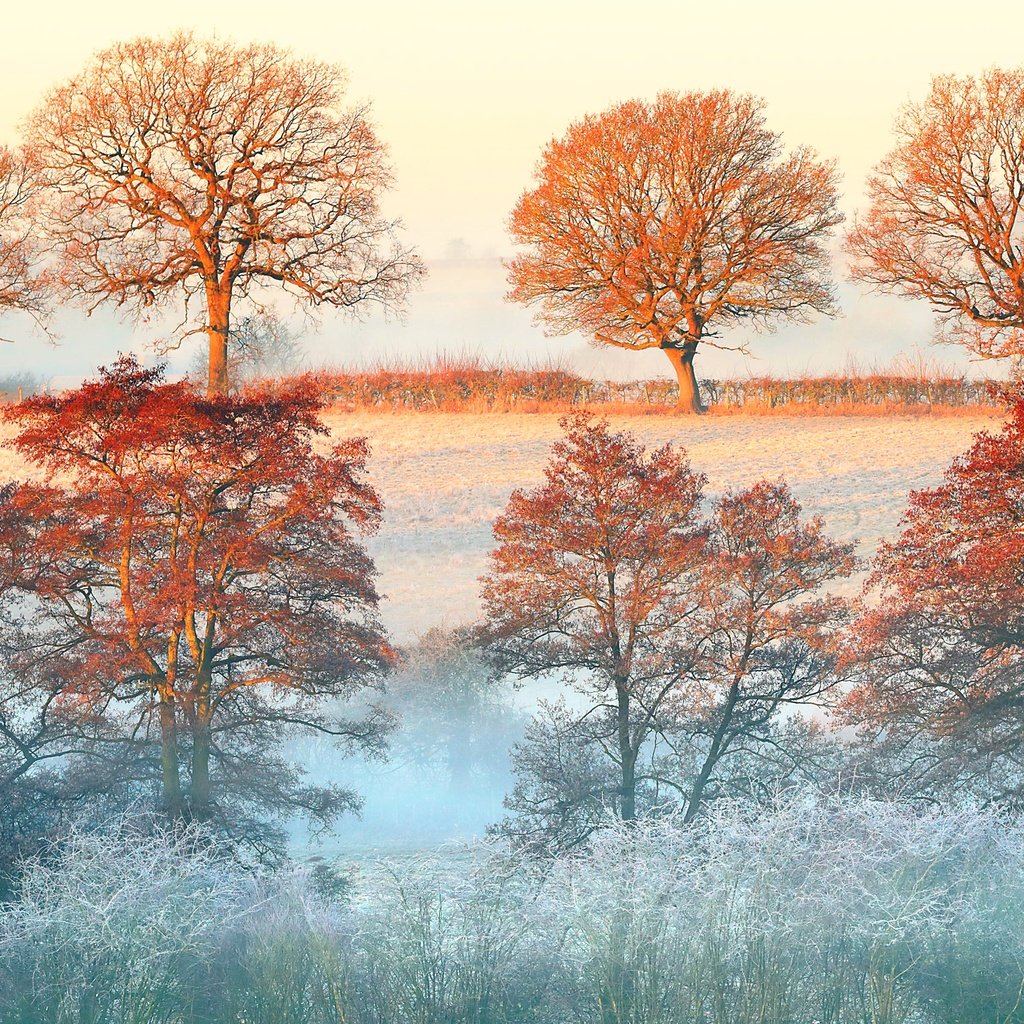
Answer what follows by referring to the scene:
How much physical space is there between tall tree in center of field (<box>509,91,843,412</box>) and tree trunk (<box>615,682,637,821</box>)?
2819 cm

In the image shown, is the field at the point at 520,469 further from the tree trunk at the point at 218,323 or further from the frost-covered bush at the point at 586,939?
the frost-covered bush at the point at 586,939

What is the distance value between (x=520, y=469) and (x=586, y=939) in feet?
73.9

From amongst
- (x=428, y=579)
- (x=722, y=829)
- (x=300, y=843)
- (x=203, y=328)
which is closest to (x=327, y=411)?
(x=203, y=328)

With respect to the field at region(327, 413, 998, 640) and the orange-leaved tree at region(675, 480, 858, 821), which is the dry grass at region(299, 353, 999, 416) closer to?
the field at region(327, 413, 998, 640)

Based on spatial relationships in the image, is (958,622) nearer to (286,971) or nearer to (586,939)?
(586,939)

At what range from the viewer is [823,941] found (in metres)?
15.1

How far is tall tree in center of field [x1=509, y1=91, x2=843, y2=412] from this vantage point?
46062mm

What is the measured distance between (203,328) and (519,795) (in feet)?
94.9

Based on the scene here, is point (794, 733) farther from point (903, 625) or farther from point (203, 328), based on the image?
point (203, 328)

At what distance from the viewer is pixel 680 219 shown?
4581 cm

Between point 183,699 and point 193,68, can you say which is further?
point 193,68

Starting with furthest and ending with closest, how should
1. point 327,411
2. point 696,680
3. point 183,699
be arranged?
point 327,411 < point 696,680 < point 183,699

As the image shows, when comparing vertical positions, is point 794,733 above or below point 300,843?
above

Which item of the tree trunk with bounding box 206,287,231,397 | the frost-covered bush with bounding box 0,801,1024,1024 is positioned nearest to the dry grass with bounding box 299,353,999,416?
the tree trunk with bounding box 206,287,231,397
